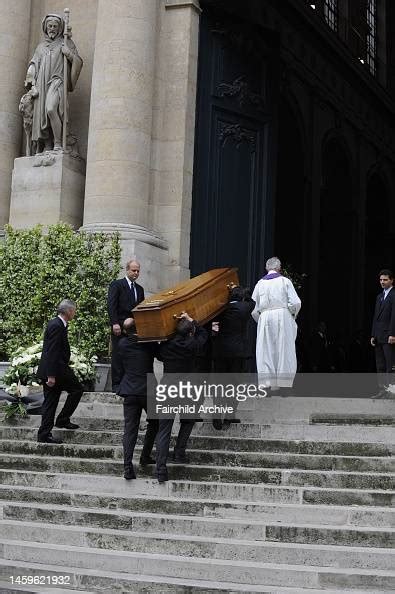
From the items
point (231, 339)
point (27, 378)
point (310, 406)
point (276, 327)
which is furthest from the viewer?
point (27, 378)

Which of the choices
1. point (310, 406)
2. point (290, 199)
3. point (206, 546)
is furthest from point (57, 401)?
point (290, 199)

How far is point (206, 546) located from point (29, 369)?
4.86 meters

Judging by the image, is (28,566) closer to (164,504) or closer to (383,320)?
(164,504)

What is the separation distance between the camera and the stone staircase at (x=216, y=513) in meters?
6.50

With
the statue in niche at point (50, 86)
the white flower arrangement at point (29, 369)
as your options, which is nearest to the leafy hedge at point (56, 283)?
the white flower arrangement at point (29, 369)

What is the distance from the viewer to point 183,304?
8.69 meters

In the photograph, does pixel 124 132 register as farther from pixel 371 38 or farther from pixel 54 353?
pixel 371 38

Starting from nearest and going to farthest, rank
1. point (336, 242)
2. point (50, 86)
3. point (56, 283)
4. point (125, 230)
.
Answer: point (56, 283) < point (125, 230) < point (50, 86) < point (336, 242)

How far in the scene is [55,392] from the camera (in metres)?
9.34

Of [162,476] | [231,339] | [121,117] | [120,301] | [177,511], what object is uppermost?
[121,117]

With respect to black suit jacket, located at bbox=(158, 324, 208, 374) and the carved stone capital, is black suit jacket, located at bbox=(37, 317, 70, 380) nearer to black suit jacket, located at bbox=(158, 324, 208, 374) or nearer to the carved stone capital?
black suit jacket, located at bbox=(158, 324, 208, 374)

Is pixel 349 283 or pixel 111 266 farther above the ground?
pixel 349 283

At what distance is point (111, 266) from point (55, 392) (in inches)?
162

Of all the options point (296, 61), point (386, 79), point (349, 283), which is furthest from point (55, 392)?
point (386, 79)
